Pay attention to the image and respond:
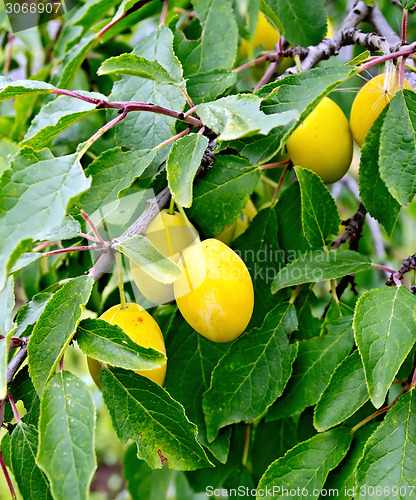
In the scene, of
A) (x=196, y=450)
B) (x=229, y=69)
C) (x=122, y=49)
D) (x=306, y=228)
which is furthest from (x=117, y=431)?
(x=122, y=49)

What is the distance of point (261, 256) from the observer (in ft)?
A: 2.54

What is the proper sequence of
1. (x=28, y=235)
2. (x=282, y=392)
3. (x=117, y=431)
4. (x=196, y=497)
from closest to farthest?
(x=28, y=235) → (x=117, y=431) → (x=282, y=392) → (x=196, y=497)

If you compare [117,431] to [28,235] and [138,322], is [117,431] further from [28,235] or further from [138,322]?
[28,235]

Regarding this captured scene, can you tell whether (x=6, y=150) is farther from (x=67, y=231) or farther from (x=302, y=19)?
(x=302, y=19)

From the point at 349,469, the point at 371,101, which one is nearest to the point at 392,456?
the point at 349,469

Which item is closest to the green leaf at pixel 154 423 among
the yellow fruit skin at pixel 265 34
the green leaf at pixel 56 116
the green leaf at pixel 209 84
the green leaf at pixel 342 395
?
the green leaf at pixel 342 395

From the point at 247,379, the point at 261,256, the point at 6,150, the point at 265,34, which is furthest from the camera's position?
the point at 265,34

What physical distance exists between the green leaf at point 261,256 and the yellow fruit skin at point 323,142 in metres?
0.11

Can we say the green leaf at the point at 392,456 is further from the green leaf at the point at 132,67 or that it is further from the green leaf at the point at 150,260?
the green leaf at the point at 132,67

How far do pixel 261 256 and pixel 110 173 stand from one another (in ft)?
0.90

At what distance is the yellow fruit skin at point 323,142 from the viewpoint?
682mm

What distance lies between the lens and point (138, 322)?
59 centimetres

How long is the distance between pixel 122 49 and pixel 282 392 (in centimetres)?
76

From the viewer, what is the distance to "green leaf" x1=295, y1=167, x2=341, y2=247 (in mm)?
645
